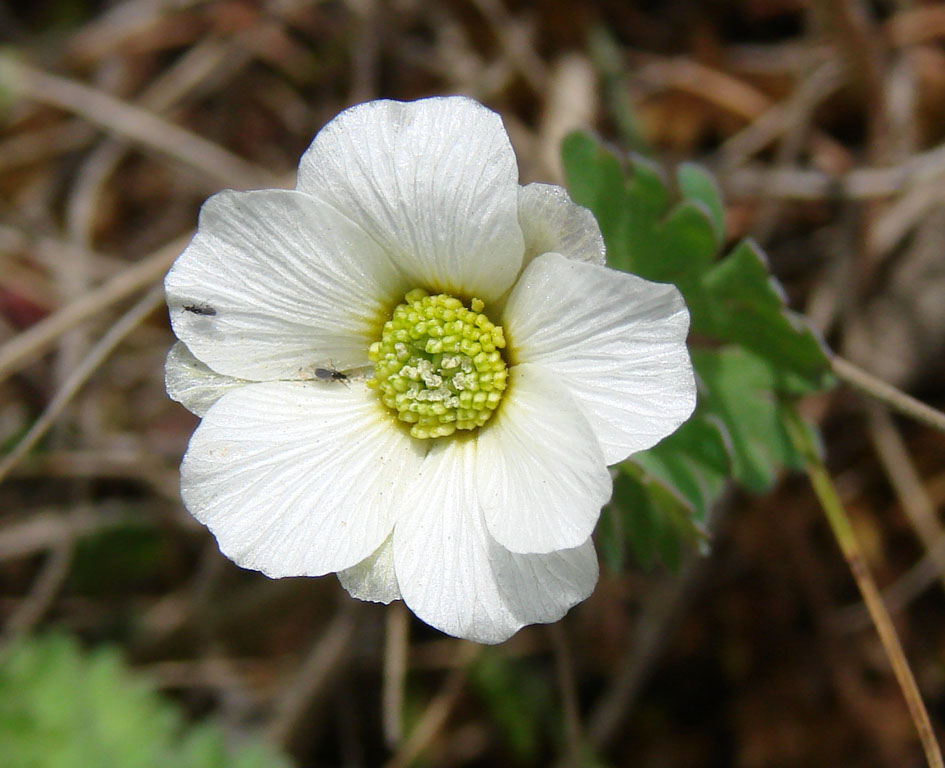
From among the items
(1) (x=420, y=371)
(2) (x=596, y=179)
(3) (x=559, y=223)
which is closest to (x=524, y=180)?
(2) (x=596, y=179)

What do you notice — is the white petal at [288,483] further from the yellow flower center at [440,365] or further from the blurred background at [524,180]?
the blurred background at [524,180]

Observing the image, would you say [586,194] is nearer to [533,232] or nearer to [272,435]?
[533,232]

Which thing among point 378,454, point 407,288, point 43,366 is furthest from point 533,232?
point 43,366

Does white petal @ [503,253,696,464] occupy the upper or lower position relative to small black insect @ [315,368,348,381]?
upper

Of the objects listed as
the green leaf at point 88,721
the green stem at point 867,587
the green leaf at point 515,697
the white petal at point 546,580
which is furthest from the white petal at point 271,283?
the green leaf at point 515,697

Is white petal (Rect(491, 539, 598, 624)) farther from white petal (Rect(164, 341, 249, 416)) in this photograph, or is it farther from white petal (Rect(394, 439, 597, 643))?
white petal (Rect(164, 341, 249, 416))

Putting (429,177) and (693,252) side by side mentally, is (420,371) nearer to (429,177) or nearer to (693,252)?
(429,177)

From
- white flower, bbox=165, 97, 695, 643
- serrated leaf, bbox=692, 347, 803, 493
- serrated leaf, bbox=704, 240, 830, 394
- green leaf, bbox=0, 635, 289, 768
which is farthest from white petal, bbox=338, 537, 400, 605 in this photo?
green leaf, bbox=0, 635, 289, 768
